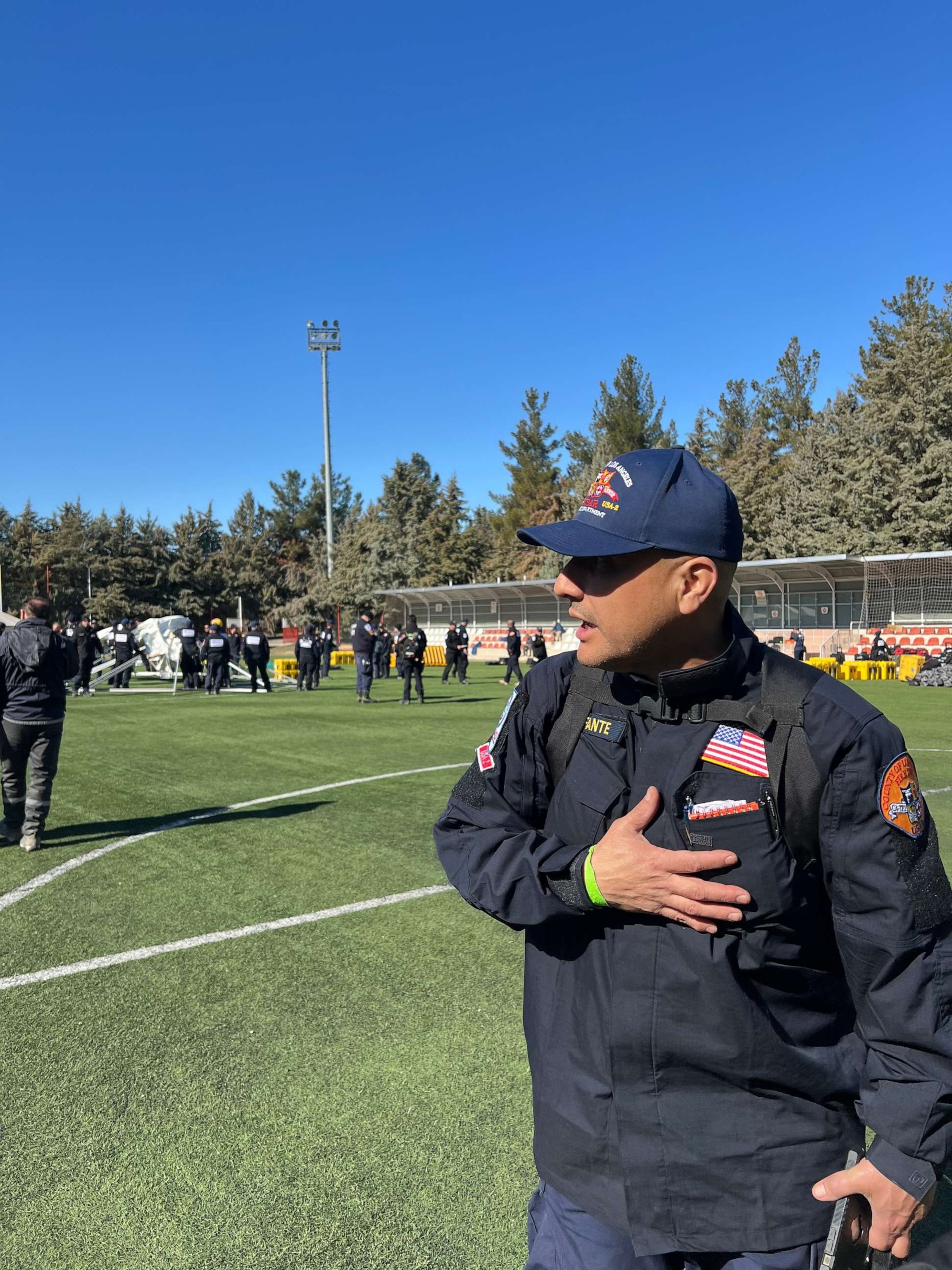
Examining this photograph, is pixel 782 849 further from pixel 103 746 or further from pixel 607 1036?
pixel 103 746

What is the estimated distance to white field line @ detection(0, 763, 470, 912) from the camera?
6344mm

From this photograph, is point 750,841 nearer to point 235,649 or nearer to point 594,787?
point 594,787

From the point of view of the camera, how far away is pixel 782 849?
5.19 feet

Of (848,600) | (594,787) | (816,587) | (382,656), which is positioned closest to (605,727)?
(594,787)

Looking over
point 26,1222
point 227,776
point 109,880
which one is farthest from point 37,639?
point 26,1222

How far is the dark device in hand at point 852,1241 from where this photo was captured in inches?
61.9

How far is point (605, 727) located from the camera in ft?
5.87

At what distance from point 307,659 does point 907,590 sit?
22.1 meters

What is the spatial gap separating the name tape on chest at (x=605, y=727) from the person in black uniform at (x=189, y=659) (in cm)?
2414

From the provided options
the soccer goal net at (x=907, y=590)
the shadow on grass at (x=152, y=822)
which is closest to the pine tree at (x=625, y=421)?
the soccer goal net at (x=907, y=590)

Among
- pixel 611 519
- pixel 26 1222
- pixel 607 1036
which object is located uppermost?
pixel 611 519

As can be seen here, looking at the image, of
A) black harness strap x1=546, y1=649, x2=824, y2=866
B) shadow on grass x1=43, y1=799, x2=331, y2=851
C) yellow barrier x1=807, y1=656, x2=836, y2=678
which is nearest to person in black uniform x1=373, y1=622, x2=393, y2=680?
yellow barrier x1=807, y1=656, x2=836, y2=678

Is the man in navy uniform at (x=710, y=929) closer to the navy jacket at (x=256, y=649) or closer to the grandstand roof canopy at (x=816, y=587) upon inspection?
the navy jacket at (x=256, y=649)

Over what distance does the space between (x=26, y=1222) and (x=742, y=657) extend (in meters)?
2.83
